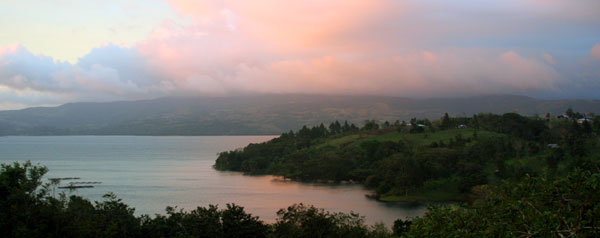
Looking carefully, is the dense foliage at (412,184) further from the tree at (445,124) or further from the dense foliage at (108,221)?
the tree at (445,124)

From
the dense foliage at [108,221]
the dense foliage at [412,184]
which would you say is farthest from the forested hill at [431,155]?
the dense foliage at [108,221]

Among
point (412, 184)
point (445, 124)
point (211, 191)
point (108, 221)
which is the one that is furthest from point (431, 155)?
point (108, 221)

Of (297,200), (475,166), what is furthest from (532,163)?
(297,200)

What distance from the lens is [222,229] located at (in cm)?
2858

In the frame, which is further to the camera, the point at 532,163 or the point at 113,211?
the point at 532,163

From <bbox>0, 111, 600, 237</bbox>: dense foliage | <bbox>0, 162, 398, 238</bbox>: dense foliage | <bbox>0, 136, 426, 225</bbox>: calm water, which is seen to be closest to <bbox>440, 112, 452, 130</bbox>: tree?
<bbox>0, 111, 600, 237</bbox>: dense foliage

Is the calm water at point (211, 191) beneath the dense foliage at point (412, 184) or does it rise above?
beneath

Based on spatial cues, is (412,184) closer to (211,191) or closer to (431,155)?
(431,155)

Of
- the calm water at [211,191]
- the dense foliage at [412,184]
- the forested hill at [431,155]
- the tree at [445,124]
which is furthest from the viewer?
the tree at [445,124]

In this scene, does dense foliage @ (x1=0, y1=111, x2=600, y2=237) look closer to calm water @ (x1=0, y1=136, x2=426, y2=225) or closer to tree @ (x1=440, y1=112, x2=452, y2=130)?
tree @ (x1=440, y1=112, x2=452, y2=130)

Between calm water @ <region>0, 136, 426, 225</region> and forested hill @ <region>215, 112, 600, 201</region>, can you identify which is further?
forested hill @ <region>215, 112, 600, 201</region>

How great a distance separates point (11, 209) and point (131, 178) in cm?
6194

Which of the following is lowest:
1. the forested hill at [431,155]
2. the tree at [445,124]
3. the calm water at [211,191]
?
the calm water at [211,191]

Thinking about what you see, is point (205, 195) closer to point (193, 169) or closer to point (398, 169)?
point (398, 169)
